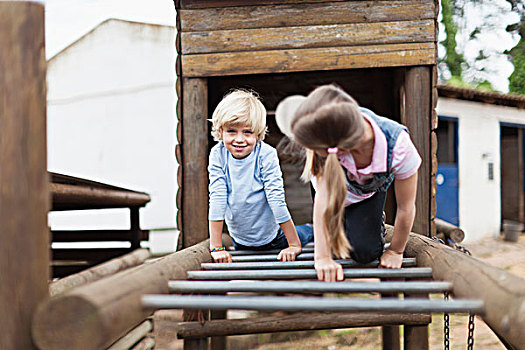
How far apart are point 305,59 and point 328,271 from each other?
227 centimetres

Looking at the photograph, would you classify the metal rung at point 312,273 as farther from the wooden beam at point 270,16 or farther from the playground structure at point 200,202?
the wooden beam at point 270,16

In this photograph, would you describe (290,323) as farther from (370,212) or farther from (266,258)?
(370,212)

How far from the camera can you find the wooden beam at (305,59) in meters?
3.93

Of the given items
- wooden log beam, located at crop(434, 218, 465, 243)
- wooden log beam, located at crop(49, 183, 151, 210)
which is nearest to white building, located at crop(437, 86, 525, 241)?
wooden log beam, located at crop(434, 218, 465, 243)

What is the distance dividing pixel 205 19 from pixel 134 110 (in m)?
7.78

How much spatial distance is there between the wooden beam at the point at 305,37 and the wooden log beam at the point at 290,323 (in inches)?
81.0

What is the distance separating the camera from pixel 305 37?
401cm

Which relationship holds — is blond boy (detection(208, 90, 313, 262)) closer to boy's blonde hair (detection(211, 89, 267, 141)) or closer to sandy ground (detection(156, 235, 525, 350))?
boy's blonde hair (detection(211, 89, 267, 141))

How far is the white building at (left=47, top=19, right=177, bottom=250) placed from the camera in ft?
37.3

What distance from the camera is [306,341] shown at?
652cm

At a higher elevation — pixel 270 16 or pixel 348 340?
pixel 270 16

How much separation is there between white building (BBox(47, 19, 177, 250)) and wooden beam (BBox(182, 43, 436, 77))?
7.60m

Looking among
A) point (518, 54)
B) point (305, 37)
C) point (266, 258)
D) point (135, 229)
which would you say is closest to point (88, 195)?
point (266, 258)

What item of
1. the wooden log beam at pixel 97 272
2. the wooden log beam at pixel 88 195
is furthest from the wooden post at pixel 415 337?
the wooden log beam at pixel 88 195
